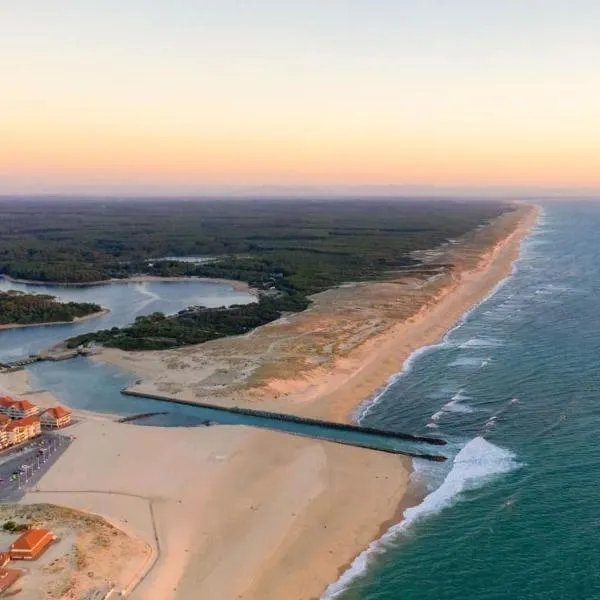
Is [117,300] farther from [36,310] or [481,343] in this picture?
[481,343]

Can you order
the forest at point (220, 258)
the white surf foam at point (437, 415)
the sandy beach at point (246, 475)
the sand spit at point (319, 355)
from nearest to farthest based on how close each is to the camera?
1. the sandy beach at point (246, 475)
2. the white surf foam at point (437, 415)
3. the sand spit at point (319, 355)
4. the forest at point (220, 258)

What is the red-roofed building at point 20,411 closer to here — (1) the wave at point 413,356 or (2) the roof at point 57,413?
(2) the roof at point 57,413

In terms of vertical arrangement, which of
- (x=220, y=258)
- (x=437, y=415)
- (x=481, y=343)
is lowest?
(x=437, y=415)

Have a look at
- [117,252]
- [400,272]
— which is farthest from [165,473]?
[117,252]

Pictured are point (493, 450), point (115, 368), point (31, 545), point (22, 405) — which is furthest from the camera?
point (115, 368)

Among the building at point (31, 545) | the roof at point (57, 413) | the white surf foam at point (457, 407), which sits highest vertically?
the white surf foam at point (457, 407)

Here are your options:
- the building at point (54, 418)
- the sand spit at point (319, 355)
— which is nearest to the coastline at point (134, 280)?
the sand spit at point (319, 355)

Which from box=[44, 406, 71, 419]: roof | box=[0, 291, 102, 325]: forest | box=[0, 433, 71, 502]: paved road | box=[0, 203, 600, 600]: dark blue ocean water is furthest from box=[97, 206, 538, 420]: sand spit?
box=[0, 291, 102, 325]: forest

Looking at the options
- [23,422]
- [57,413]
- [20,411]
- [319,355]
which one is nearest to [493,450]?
[319,355]
